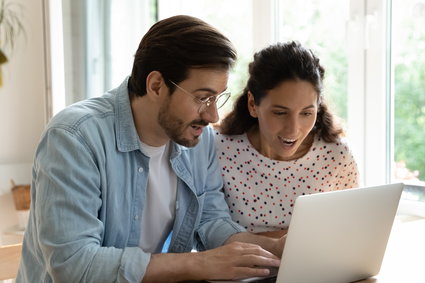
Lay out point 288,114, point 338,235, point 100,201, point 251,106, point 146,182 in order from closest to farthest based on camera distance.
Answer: point 338,235, point 100,201, point 146,182, point 288,114, point 251,106

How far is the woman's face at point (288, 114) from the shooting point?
5.49 feet

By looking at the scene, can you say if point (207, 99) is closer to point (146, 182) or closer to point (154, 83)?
point (154, 83)

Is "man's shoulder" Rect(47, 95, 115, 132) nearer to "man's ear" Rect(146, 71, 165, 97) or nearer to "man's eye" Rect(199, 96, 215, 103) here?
"man's ear" Rect(146, 71, 165, 97)

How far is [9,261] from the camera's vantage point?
1523 millimetres

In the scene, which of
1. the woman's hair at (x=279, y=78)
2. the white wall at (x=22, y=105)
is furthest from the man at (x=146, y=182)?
the white wall at (x=22, y=105)

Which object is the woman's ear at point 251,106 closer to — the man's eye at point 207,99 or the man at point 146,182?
the man at point 146,182

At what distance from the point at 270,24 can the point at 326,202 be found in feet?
5.31

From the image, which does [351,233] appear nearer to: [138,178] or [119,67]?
[138,178]

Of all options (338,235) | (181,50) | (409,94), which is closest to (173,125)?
(181,50)

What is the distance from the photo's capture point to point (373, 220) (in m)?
1.29

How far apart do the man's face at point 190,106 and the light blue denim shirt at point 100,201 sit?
0.29 ft

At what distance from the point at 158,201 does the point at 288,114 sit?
425 mm

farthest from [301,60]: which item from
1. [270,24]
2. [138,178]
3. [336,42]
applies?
[270,24]

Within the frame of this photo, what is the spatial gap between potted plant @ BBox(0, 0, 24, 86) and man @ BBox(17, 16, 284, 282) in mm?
1785
